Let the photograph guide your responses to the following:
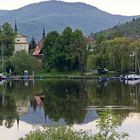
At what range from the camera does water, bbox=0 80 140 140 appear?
34.8m

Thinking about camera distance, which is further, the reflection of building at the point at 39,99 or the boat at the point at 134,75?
the boat at the point at 134,75

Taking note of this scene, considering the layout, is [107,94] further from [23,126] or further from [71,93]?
[23,126]

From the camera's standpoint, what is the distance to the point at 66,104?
164 ft

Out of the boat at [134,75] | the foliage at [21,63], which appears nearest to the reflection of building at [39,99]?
the boat at [134,75]

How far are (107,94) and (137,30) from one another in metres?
123

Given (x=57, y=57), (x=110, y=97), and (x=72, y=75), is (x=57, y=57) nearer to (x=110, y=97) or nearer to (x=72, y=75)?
(x=72, y=75)

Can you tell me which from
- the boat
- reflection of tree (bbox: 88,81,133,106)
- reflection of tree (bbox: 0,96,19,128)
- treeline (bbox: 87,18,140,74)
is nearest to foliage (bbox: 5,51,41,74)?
treeline (bbox: 87,18,140,74)

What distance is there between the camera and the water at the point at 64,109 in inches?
1370

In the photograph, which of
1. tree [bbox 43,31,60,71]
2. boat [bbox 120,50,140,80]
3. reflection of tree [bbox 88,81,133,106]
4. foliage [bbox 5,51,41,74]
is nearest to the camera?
reflection of tree [bbox 88,81,133,106]

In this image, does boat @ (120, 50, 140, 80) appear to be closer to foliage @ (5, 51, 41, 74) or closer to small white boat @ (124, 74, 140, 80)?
small white boat @ (124, 74, 140, 80)

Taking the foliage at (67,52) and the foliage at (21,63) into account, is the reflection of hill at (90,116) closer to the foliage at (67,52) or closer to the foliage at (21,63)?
the foliage at (67,52)

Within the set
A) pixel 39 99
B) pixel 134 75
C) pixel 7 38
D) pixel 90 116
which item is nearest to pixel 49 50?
pixel 7 38

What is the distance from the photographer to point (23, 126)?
35.9 metres

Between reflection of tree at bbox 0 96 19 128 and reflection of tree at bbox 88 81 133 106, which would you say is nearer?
reflection of tree at bbox 0 96 19 128
